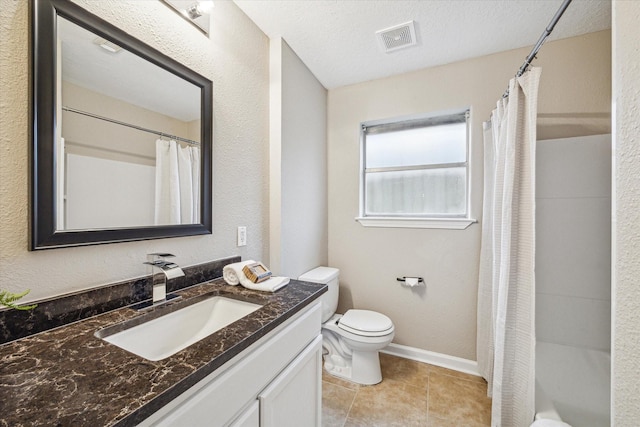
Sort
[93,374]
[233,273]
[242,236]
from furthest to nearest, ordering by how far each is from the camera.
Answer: [242,236] < [233,273] < [93,374]

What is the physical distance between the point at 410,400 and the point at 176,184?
1928 millimetres

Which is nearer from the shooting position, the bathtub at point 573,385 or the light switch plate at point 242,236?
the bathtub at point 573,385

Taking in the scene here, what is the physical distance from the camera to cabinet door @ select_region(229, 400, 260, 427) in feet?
2.37

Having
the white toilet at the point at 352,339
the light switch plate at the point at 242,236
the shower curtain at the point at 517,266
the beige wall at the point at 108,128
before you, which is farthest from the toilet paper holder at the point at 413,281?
the beige wall at the point at 108,128

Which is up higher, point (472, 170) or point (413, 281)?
point (472, 170)

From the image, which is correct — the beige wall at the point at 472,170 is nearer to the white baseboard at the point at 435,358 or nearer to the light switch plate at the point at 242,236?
the white baseboard at the point at 435,358

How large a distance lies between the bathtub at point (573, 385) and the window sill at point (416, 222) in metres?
0.91

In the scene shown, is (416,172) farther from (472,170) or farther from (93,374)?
(93,374)

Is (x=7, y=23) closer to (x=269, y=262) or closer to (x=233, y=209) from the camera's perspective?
(x=233, y=209)

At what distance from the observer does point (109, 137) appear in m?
0.94

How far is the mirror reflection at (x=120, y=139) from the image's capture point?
823mm

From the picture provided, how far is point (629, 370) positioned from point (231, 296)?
3.95 ft

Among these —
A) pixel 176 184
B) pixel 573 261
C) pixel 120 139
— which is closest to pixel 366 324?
pixel 573 261

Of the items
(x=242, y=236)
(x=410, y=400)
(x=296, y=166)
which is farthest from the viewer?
(x=296, y=166)
